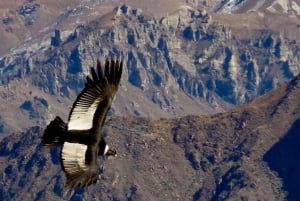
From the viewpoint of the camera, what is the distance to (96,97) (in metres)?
19.4

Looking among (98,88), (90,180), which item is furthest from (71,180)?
(98,88)

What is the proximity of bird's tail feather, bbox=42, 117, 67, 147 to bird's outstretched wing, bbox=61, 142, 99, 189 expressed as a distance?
69 centimetres

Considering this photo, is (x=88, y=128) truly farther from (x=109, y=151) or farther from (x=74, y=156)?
(x=109, y=151)

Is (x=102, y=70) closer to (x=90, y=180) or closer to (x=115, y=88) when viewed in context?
(x=115, y=88)

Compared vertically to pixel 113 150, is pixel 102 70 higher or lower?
higher

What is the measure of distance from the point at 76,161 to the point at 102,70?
1.51m

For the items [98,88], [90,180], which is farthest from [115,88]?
[90,180]

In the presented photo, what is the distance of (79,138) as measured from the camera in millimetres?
19141

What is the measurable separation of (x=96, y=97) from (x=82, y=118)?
0.48 m

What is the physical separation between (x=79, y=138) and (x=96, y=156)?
1.30ft

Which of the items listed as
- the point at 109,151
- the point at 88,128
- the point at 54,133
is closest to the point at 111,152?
the point at 109,151

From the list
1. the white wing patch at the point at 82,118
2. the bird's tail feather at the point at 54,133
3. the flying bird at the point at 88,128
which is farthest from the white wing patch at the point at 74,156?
the bird's tail feather at the point at 54,133

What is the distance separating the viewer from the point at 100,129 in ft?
62.5

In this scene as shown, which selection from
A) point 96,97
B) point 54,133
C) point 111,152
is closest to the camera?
point 96,97
